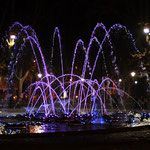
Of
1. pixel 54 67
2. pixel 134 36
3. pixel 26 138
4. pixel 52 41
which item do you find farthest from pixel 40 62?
pixel 26 138

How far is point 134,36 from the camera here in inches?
1143

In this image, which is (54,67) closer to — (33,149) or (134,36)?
(134,36)

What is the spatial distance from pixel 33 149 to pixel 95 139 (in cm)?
232

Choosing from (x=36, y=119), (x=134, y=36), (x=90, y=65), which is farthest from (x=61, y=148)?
(x=90, y=65)

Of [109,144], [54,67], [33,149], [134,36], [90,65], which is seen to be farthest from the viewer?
[54,67]

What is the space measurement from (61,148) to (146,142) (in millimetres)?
2911

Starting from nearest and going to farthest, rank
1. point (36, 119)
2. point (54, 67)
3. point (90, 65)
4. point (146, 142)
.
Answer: point (146, 142)
point (36, 119)
point (90, 65)
point (54, 67)

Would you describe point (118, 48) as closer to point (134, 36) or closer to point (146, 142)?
point (134, 36)

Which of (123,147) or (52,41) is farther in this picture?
(52,41)

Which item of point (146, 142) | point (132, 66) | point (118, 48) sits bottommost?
point (146, 142)

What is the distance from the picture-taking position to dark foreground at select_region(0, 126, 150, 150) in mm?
7564

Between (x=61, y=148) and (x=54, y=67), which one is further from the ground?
(x=54, y=67)

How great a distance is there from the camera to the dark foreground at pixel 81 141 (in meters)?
7.56

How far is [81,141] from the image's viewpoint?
27.2 feet
